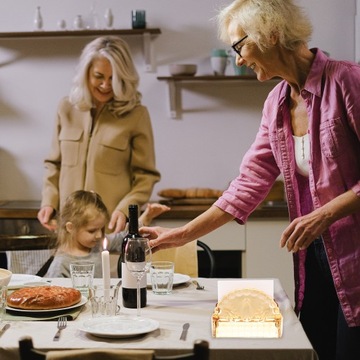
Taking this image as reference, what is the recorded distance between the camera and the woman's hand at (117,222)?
3.42 meters

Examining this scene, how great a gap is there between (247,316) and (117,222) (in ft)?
4.95

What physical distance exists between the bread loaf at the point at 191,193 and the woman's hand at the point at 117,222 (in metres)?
0.95

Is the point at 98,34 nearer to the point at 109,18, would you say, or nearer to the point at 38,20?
the point at 109,18

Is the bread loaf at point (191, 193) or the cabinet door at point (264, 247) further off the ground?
the bread loaf at point (191, 193)

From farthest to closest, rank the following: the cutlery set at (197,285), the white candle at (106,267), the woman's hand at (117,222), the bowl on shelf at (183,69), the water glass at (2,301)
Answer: the bowl on shelf at (183,69) → the woman's hand at (117,222) → the cutlery set at (197,285) → the white candle at (106,267) → the water glass at (2,301)

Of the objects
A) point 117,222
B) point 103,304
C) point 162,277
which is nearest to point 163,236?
point 162,277

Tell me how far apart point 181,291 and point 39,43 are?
8.53ft

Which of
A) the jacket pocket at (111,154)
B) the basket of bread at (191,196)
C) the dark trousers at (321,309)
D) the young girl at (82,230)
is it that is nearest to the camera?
the dark trousers at (321,309)

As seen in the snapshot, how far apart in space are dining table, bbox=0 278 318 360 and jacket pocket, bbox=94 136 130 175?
1419 millimetres

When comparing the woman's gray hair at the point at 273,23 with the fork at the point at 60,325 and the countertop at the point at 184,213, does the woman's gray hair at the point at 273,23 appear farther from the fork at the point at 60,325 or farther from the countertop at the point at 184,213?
the countertop at the point at 184,213

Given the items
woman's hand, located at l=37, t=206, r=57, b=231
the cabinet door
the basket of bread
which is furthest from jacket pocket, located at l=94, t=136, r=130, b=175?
the cabinet door

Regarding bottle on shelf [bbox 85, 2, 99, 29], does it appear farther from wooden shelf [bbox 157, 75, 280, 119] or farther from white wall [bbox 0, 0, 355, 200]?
wooden shelf [bbox 157, 75, 280, 119]

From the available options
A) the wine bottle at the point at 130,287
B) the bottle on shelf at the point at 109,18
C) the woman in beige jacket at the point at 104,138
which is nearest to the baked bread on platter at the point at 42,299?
the wine bottle at the point at 130,287

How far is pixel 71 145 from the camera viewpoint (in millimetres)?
3713
